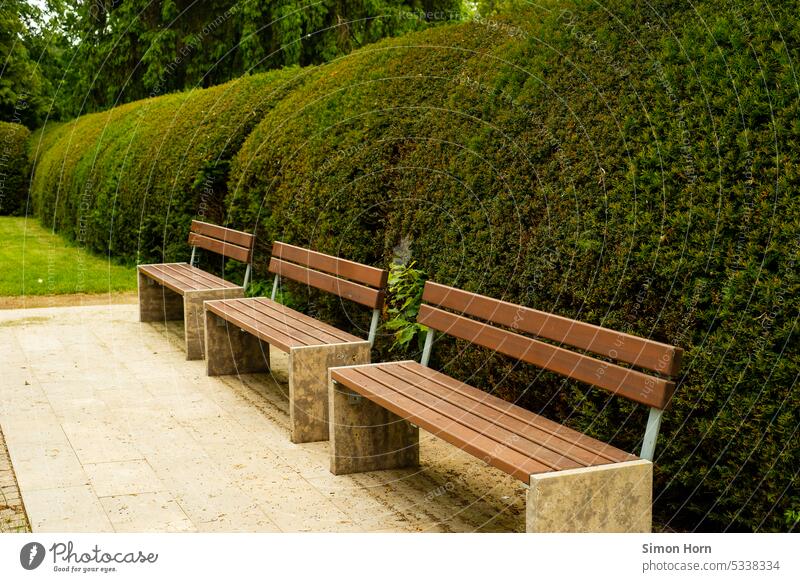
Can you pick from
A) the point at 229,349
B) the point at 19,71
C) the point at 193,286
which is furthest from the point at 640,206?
the point at 19,71

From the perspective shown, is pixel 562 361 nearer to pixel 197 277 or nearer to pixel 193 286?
pixel 193 286

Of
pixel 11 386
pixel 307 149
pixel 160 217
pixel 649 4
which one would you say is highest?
pixel 649 4

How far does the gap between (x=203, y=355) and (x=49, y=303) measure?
3.84m

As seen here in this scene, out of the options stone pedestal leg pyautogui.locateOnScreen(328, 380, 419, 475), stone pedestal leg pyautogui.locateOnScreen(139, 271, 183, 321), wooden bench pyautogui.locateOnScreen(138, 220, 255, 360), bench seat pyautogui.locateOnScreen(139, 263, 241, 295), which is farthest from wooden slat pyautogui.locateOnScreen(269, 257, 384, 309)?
stone pedestal leg pyautogui.locateOnScreen(139, 271, 183, 321)

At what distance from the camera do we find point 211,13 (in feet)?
72.1

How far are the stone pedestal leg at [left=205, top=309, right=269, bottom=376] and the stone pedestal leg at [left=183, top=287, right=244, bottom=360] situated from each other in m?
0.64

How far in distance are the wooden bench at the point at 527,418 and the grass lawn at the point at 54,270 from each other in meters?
7.58

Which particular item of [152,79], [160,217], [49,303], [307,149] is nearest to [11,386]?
[307,149]

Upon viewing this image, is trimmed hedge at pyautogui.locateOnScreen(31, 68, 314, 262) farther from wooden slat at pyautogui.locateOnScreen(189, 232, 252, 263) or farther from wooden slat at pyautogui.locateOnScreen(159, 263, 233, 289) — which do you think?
wooden slat at pyautogui.locateOnScreen(159, 263, 233, 289)

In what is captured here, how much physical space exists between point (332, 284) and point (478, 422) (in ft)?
8.27

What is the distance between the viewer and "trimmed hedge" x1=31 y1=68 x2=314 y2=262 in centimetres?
1108
